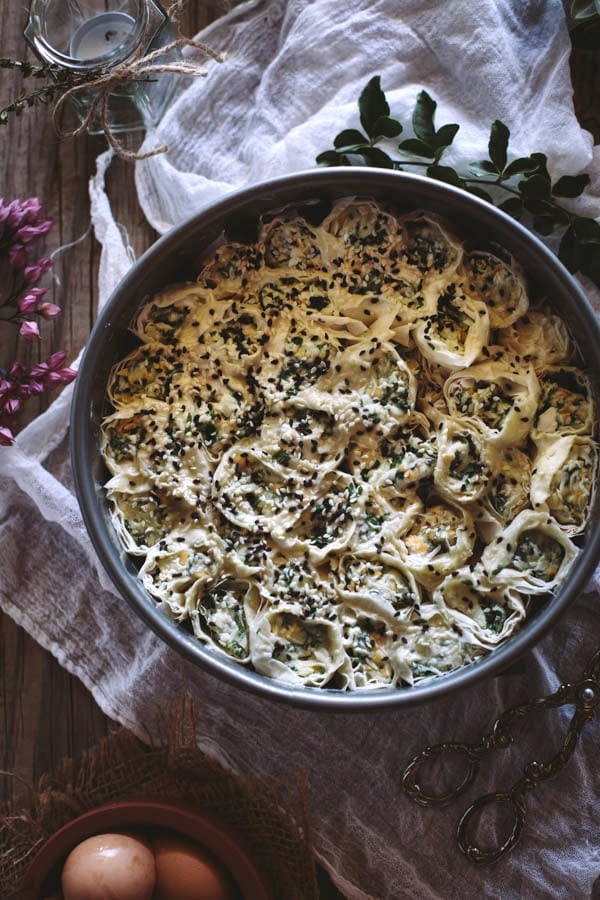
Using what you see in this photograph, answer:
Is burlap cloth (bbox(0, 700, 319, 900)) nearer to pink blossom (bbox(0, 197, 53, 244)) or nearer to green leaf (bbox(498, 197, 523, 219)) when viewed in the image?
pink blossom (bbox(0, 197, 53, 244))

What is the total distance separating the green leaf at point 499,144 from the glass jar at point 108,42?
0.81 meters

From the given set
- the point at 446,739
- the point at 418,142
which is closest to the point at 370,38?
the point at 418,142

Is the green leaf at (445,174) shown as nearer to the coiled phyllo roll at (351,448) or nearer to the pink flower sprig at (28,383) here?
the coiled phyllo roll at (351,448)

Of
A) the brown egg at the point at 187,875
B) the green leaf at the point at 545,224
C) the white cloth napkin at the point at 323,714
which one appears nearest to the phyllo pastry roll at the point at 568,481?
the white cloth napkin at the point at 323,714

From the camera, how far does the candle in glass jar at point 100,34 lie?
2211mm

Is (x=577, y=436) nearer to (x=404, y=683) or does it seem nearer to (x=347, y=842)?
(x=404, y=683)

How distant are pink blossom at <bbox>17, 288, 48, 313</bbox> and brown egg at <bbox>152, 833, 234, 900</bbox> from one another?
1.29 metres

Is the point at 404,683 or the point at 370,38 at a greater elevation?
the point at 370,38

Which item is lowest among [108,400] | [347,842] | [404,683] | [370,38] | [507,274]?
[347,842]

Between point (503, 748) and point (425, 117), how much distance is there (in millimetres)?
1428

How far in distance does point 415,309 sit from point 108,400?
0.71 m

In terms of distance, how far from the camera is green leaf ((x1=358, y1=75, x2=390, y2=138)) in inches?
79.7

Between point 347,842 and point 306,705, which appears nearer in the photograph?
point 306,705

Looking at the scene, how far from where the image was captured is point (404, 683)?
191cm
